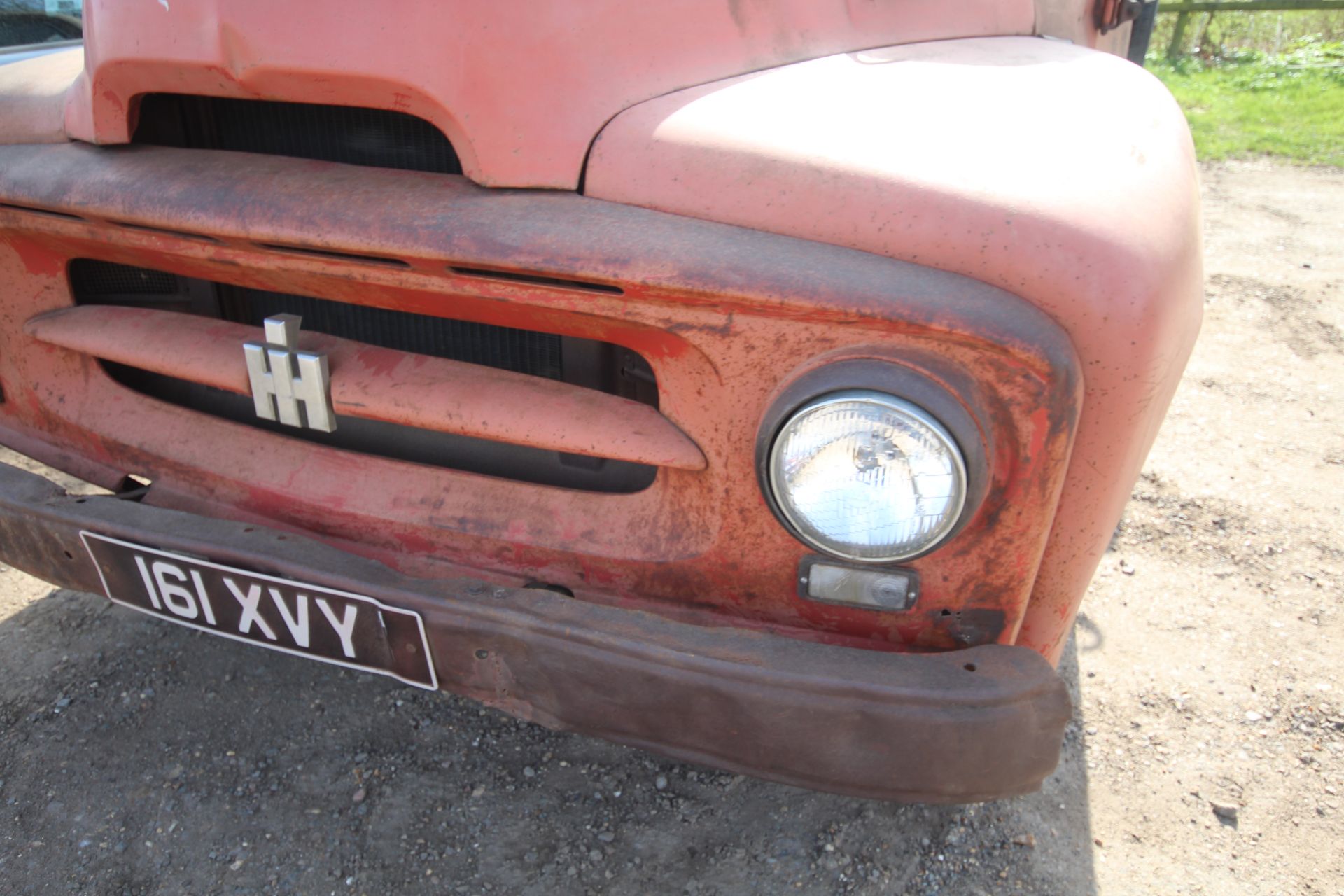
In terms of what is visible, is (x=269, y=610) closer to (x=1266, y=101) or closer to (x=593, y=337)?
(x=593, y=337)

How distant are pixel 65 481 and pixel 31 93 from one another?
1.66 metres

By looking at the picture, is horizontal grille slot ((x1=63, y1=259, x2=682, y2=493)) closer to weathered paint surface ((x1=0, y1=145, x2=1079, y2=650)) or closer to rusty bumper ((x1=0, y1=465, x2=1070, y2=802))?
weathered paint surface ((x1=0, y1=145, x2=1079, y2=650))

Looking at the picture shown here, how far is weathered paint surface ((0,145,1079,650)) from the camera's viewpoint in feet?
4.35

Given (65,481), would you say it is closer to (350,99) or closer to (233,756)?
(233,756)

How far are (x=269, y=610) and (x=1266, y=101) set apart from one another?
37.3ft

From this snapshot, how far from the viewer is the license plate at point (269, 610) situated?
5.29ft

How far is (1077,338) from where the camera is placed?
1.31m

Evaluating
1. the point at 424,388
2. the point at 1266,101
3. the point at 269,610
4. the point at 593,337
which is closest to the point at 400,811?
the point at 269,610

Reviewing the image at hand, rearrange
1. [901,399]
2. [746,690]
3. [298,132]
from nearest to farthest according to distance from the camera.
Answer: [901,399] → [746,690] → [298,132]

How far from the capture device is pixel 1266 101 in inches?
388

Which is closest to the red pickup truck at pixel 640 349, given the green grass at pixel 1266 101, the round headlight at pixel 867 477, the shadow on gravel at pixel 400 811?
the round headlight at pixel 867 477

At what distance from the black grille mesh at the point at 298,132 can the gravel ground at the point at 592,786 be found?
4.29 feet

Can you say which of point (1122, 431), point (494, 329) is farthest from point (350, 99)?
point (1122, 431)

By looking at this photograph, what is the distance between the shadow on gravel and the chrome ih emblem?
A: 89 centimetres
